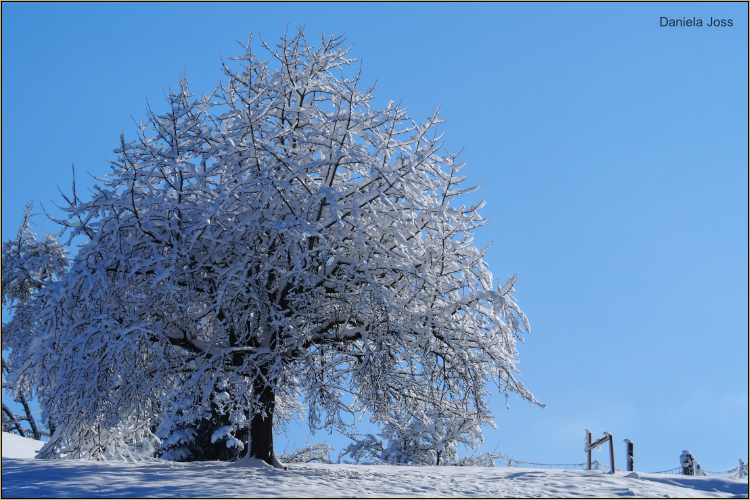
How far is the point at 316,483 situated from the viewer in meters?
9.77

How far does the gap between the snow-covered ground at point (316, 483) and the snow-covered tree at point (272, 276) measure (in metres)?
0.98

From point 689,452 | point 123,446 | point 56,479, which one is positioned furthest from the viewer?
point 123,446

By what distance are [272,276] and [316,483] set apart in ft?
13.9

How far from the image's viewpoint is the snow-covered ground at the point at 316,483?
8.82 meters

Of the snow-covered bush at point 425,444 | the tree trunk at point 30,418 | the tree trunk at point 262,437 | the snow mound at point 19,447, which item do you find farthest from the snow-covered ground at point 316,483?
the tree trunk at point 30,418

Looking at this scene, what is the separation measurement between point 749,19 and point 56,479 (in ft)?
48.1

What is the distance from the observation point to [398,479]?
10625mm

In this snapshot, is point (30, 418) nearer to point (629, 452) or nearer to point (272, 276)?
point (272, 276)

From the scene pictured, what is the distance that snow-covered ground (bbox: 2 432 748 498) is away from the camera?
8820 millimetres

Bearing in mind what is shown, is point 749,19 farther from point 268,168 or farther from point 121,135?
point 121,135

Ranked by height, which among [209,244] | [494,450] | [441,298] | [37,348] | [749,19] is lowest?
[494,450]

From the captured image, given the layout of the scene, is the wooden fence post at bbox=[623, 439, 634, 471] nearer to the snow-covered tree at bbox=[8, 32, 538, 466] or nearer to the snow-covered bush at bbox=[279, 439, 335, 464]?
the snow-covered tree at bbox=[8, 32, 538, 466]

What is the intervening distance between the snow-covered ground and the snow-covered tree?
A: 982mm

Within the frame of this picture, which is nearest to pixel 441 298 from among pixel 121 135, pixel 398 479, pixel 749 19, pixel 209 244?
pixel 398 479
